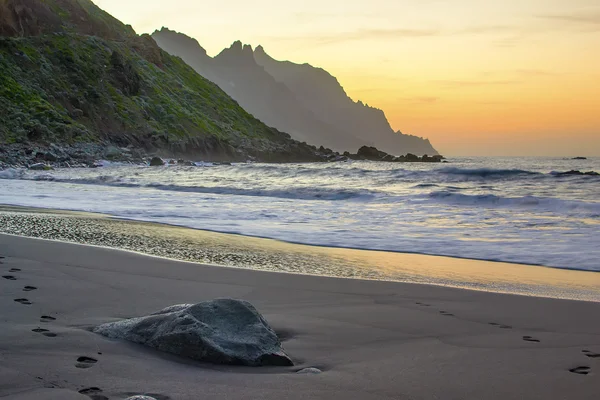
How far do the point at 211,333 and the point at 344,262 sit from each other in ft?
12.3

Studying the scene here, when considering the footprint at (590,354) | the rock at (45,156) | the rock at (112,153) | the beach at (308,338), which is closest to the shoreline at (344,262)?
the beach at (308,338)

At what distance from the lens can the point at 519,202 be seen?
15.7 metres

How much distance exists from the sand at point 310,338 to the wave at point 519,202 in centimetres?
1025

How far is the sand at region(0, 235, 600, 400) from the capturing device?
246 cm

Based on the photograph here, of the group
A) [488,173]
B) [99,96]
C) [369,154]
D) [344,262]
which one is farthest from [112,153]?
[369,154]

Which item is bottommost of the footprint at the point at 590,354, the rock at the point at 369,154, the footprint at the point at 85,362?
the footprint at the point at 85,362

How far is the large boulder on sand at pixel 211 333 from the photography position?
111 inches

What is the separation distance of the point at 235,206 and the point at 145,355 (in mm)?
11026

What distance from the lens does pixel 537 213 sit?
1317 cm

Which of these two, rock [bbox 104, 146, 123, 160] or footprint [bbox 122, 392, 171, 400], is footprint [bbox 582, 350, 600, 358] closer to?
A: footprint [bbox 122, 392, 171, 400]

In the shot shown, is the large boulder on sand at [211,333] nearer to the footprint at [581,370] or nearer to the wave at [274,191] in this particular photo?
the footprint at [581,370]

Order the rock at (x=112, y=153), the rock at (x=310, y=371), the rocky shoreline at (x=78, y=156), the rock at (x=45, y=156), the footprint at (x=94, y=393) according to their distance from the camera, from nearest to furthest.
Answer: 1. the footprint at (x=94, y=393)
2. the rock at (x=310, y=371)
3. the rocky shoreline at (x=78, y=156)
4. the rock at (x=45, y=156)
5. the rock at (x=112, y=153)

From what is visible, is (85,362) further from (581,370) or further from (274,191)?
(274,191)

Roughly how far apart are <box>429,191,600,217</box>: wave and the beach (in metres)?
10.3
